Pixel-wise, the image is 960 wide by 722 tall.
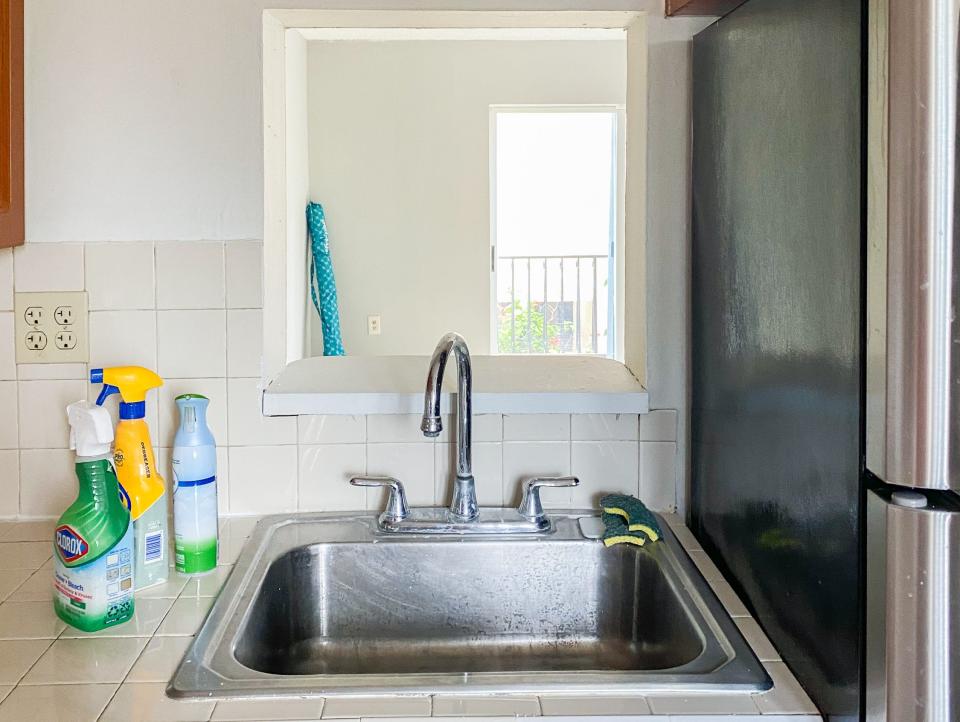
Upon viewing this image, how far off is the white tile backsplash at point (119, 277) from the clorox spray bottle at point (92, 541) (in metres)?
0.37

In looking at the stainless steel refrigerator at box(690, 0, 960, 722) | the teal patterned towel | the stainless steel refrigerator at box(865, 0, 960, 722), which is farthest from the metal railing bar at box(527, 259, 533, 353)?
the stainless steel refrigerator at box(865, 0, 960, 722)

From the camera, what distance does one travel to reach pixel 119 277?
1.38 metres

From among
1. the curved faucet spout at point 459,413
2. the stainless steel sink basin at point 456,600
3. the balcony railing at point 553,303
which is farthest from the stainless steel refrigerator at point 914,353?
the balcony railing at point 553,303

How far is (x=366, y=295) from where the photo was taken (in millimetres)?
3955

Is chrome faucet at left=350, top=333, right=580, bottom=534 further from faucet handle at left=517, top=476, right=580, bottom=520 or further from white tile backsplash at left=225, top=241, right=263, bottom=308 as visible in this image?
white tile backsplash at left=225, top=241, right=263, bottom=308

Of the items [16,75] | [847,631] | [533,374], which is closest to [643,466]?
[533,374]

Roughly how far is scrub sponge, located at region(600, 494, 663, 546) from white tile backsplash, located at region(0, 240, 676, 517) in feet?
0.24

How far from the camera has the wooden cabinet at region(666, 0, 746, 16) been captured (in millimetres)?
1327

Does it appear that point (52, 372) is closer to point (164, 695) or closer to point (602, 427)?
point (164, 695)

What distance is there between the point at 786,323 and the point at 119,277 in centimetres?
97

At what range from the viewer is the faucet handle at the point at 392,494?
1344 millimetres

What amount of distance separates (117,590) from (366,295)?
9.72 ft

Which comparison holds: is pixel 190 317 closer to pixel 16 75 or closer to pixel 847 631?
pixel 16 75

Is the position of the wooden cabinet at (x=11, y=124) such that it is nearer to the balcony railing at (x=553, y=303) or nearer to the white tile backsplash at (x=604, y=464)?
the white tile backsplash at (x=604, y=464)
